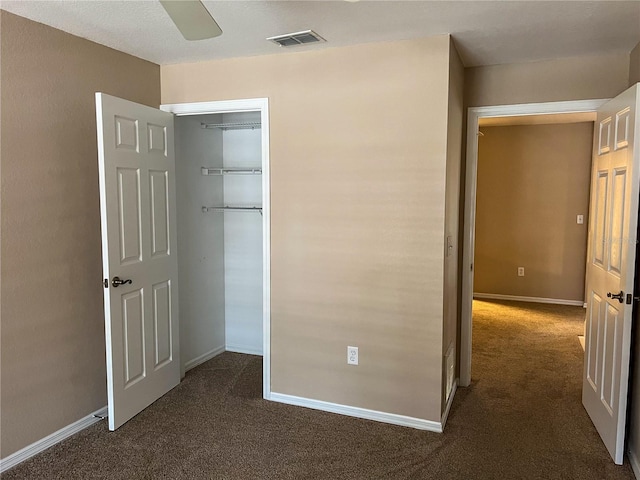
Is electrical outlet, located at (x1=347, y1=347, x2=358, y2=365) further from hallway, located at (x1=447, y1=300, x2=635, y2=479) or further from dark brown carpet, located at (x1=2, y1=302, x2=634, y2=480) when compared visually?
hallway, located at (x1=447, y1=300, x2=635, y2=479)

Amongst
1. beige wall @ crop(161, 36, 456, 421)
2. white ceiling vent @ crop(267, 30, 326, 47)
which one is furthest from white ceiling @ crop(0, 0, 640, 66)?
beige wall @ crop(161, 36, 456, 421)

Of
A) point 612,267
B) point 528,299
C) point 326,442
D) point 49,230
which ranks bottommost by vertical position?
point 326,442

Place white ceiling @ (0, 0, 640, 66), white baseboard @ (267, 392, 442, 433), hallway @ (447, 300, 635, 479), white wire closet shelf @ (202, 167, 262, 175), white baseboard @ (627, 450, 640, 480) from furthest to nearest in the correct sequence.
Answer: white wire closet shelf @ (202, 167, 262, 175) < white baseboard @ (267, 392, 442, 433) < hallway @ (447, 300, 635, 479) < white baseboard @ (627, 450, 640, 480) < white ceiling @ (0, 0, 640, 66)

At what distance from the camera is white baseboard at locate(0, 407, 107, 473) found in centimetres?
243

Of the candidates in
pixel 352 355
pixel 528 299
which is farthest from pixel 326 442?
pixel 528 299

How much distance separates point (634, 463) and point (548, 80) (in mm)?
2384

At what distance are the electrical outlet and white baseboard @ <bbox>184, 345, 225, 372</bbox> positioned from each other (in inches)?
59.7

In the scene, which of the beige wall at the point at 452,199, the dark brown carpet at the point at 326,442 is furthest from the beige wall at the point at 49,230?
the beige wall at the point at 452,199

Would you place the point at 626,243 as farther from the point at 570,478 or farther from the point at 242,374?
the point at 242,374

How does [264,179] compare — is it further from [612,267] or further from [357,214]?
[612,267]

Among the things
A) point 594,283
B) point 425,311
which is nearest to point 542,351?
point 594,283

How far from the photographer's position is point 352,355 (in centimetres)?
303

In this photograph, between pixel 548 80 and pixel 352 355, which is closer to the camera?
pixel 352 355

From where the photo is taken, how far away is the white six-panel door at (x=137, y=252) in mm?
2736
